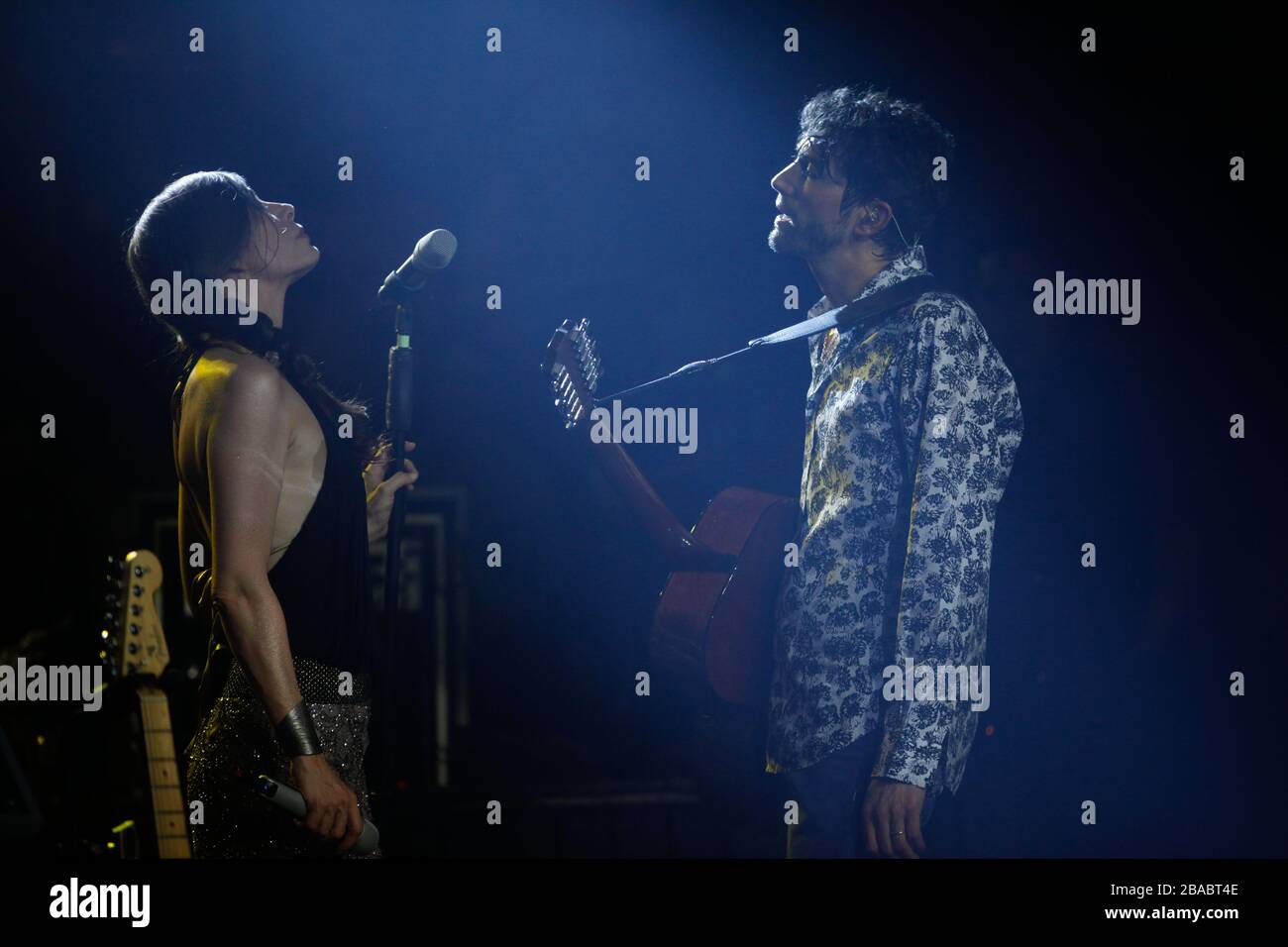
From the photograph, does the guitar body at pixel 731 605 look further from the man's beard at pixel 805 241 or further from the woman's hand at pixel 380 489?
the woman's hand at pixel 380 489

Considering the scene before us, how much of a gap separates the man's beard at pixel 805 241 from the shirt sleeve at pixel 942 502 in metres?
0.37

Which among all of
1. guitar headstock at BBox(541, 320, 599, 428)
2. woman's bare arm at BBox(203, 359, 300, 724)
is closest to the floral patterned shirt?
guitar headstock at BBox(541, 320, 599, 428)

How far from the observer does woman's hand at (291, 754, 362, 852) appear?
2.05 m

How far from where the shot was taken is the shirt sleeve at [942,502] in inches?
82.4

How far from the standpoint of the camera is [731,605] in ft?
7.86

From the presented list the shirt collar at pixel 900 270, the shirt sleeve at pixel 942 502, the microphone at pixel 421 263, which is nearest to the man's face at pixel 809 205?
the shirt collar at pixel 900 270

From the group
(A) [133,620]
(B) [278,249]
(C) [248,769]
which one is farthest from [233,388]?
(A) [133,620]

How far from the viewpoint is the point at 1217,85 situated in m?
2.74

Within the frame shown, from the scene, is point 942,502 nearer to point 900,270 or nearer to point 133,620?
point 900,270

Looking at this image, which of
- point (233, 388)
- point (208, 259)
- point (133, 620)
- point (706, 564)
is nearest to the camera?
point (233, 388)

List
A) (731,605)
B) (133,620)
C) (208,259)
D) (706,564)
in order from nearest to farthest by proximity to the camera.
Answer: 1. (208,259)
2. (731,605)
3. (706,564)
4. (133,620)

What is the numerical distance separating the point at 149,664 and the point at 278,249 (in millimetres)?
984

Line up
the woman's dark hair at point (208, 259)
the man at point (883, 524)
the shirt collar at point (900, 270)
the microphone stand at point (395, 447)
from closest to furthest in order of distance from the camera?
the man at point (883, 524) → the woman's dark hair at point (208, 259) → the shirt collar at point (900, 270) → the microphone stand at point (395, 447)
